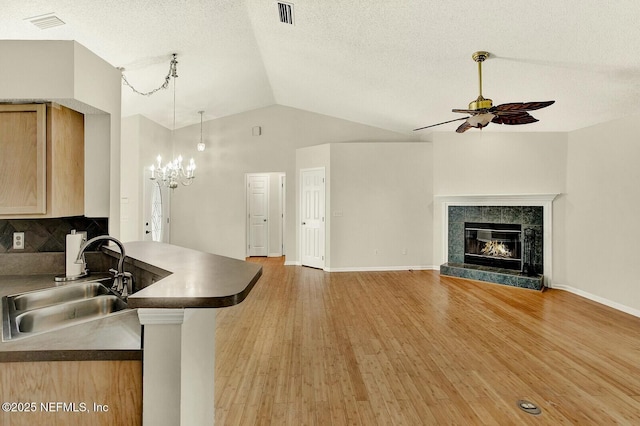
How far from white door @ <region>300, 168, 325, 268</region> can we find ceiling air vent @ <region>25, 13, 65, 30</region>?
14.9 feet

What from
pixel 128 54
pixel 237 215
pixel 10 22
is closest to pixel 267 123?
pixel 237 215

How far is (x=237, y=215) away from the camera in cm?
755

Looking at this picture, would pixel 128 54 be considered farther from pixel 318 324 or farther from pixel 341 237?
pixel 341 237

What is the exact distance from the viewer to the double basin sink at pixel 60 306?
1608 mm

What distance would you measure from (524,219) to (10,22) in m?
7.01

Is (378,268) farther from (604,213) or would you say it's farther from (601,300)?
(604,213)

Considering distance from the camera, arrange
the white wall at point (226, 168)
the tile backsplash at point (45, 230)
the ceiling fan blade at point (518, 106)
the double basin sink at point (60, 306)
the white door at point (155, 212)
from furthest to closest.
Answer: the white wall at point (226, 168)
the white door at point (155, 212)
the ceiling fan blade at point (518, 106)
the tile backsplash at point (45, 230)
the double basin sink at point (60, 306)

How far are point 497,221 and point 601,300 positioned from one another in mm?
1822

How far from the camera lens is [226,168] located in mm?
7547

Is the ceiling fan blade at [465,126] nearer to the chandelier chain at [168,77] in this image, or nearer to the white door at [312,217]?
the white door at [312,217]

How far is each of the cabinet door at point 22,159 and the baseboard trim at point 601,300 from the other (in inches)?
233

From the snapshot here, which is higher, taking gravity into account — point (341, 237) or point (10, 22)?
point (10, 22)

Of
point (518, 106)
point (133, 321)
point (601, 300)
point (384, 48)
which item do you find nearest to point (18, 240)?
point (133, 321)

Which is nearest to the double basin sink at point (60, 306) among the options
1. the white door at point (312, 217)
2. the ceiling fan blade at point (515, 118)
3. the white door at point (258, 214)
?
the ceiling fan blade at point (515, 118)
